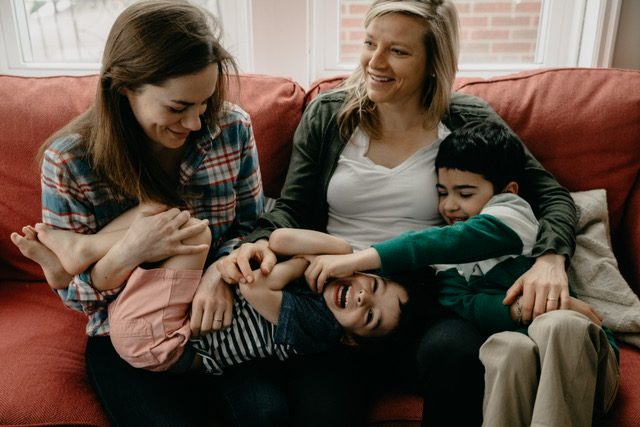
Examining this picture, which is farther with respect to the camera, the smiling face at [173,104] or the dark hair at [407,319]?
the dark hair at [407,319]

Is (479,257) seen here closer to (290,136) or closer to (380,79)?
(380,79)

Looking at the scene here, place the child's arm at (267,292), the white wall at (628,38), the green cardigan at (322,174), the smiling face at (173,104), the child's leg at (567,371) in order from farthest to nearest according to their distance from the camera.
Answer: the white wall at (628,38) < the green cardigan at (322,174) < the child's arm at (267,292) < the smiling face at (173,104) < the child's leg at (567,371)

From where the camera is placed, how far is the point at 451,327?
1.27 metres

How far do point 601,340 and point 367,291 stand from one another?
0.48 m

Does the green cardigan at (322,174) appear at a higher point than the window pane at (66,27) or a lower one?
lower

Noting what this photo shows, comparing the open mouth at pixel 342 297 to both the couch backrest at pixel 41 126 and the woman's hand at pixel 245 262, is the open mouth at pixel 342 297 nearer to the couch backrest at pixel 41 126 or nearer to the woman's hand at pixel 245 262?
the woman's hand at pixel 245 262

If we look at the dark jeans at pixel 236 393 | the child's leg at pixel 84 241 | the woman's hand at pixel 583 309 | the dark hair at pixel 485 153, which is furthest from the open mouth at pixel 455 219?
the child's leg at pixel 84 241

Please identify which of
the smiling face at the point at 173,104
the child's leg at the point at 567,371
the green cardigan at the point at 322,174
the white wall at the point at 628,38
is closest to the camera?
the child's leg at the point at 567,371

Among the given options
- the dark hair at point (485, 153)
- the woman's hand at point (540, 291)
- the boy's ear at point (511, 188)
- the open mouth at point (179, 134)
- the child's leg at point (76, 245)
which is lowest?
the woman's hand at point (540, 291)

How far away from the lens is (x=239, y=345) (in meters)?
1.32

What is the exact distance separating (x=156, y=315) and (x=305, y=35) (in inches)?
46.5

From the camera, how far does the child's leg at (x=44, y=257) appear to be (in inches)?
50.1

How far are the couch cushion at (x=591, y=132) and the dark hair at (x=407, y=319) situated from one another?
59 centimetres

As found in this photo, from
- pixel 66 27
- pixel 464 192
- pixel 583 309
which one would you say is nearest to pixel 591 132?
pixel 464 192
